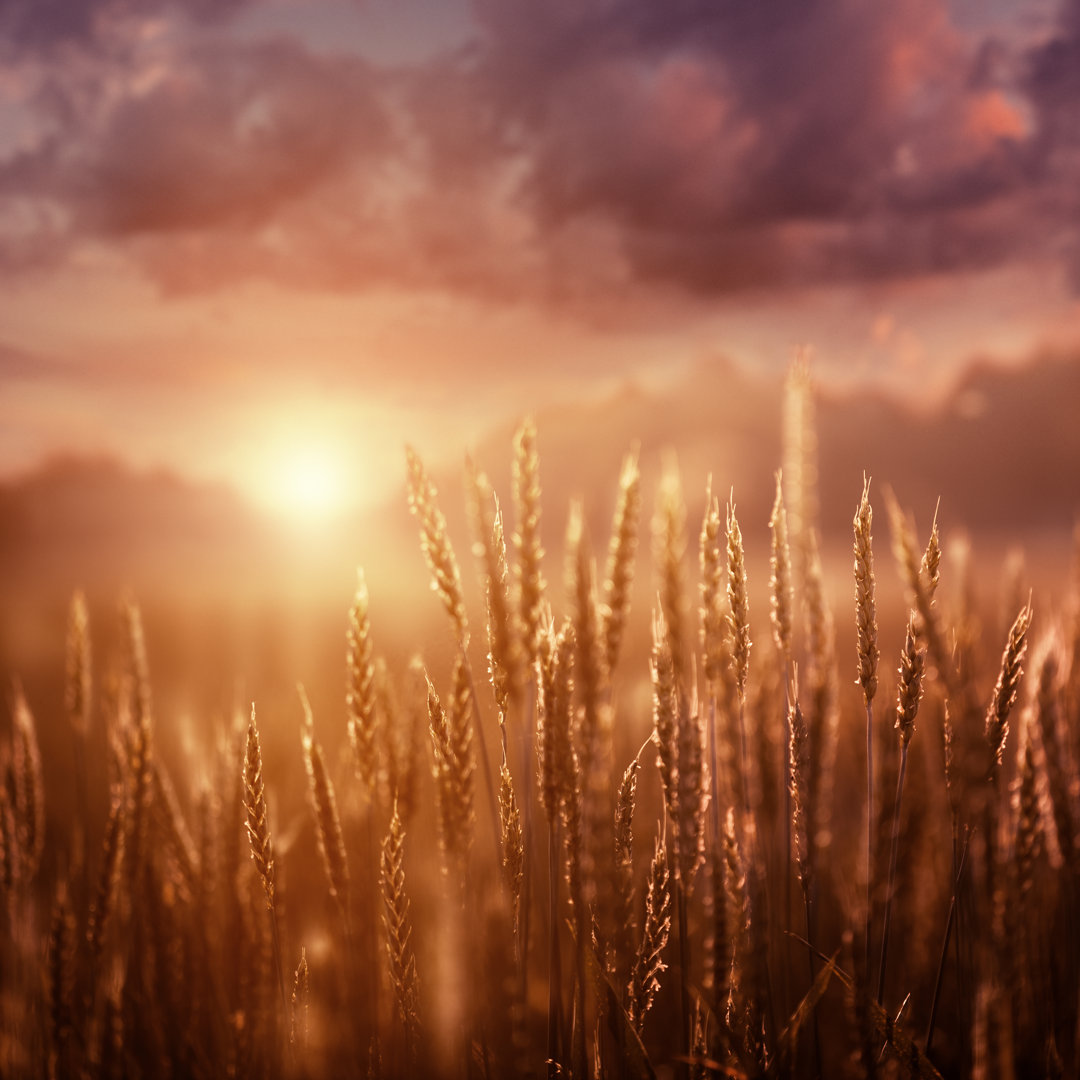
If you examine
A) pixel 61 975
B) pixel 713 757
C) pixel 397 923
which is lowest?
pixel 61 975

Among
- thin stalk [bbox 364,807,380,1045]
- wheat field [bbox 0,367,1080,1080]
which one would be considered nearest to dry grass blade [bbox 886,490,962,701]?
wheat field [bbox 0,367,1080,1080]

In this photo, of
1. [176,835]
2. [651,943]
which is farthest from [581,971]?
[176,835]

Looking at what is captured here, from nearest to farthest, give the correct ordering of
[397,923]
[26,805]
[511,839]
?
[397,923]
[511,839]
[26,805]

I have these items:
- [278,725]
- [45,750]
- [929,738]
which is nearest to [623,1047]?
[929,738]

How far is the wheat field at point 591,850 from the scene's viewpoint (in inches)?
58.7

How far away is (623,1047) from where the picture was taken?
5.85 feet

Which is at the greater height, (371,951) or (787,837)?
(787,837)

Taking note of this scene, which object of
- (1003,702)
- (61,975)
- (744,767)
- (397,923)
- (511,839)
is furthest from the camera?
(61,975)

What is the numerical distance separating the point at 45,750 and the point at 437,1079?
19.0 feet

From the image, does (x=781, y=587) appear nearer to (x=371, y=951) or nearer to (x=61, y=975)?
(x=371, y=951)

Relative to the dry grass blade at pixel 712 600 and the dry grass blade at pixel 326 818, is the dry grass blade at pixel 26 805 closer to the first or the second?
the dry grass blade at pixel 326 818

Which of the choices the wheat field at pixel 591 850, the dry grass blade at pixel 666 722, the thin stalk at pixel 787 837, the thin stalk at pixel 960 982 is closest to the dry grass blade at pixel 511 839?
the wheat field at pixel 591 850

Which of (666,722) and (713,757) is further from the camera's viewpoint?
(713,757)

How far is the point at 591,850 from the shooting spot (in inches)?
56.0
